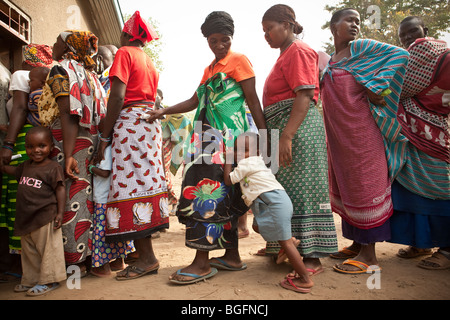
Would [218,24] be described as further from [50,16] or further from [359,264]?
[50,16]

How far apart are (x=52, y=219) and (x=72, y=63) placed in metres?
1.36

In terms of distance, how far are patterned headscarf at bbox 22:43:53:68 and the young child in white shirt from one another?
2127mm

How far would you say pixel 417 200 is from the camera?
2887 mm

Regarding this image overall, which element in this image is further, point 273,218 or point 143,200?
point 143,200

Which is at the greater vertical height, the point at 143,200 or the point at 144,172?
the point at 144,172

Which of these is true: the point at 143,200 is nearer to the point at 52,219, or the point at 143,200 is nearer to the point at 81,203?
the point at 81,203

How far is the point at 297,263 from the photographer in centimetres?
229

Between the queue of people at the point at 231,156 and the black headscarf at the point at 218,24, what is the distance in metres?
0.01

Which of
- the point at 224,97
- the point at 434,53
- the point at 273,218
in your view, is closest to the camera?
the point at 273,218

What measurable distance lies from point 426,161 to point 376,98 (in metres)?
0.81

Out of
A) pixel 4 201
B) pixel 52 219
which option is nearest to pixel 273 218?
pixel 52 219

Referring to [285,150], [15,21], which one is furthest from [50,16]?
[285,150]

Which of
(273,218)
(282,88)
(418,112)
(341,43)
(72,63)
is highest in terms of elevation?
(341,43)

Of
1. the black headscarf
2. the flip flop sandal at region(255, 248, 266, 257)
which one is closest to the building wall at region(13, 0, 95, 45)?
the black headscarf
